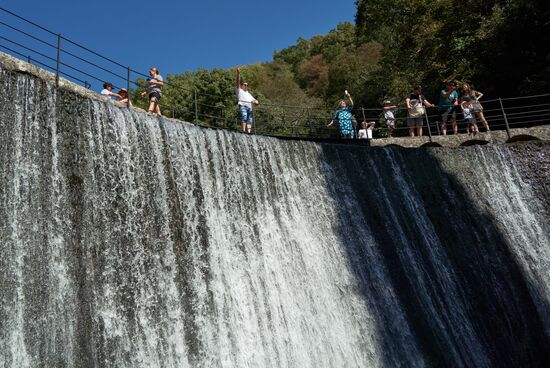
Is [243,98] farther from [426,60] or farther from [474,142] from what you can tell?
[426,60]

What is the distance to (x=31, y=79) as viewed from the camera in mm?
7117

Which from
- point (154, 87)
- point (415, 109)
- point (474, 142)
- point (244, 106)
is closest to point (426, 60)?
point (415, 109)

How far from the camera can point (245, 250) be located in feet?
26.8

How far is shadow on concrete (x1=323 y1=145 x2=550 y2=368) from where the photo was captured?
28.0 feet

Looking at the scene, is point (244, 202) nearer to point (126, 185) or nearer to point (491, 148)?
point (126, 185)

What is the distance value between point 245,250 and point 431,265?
11.6ft

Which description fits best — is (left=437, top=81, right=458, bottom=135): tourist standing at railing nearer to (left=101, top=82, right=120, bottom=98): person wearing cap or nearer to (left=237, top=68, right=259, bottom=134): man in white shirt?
(left=237, top=68, right=259, bottom=134): man in white shirt

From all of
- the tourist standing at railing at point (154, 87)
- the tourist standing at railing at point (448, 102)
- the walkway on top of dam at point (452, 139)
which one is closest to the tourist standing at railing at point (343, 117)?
the walkway on top of dam at point (452, 139)

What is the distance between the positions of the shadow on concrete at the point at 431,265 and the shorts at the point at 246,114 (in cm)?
166

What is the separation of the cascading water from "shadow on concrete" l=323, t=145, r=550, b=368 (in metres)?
0.03

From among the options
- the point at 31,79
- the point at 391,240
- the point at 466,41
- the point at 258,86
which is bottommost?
the point at 391,240

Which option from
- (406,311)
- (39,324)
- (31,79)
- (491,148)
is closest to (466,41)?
(491,148)

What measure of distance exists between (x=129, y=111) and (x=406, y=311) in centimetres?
536

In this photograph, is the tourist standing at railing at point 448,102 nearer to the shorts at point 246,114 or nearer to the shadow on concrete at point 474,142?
the shadow on concrete at point 474,142
